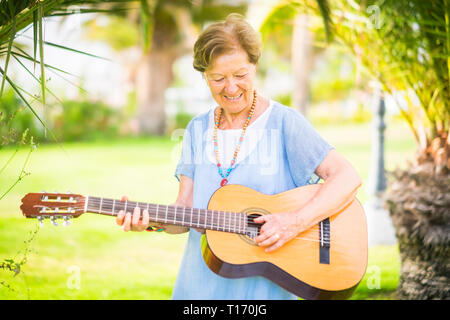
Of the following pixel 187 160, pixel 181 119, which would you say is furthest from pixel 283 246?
pixel 181 119

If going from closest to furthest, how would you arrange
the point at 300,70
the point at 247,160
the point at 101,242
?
1. the point at 247,160
2. the point at 101,242
3. the point at 300,70

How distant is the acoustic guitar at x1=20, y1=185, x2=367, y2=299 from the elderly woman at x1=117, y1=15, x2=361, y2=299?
0.06 meters

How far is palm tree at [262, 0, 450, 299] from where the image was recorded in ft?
10.6

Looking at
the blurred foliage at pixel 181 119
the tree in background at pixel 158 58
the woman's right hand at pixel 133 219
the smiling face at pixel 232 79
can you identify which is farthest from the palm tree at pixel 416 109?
the blurred foliage at pixel 181 119

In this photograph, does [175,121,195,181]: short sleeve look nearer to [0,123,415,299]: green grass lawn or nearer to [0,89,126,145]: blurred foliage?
[0,123,415,299]: green grass lawn

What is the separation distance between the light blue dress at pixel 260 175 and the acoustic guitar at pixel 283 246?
6 cm

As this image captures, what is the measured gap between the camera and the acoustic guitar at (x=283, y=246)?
2.06 metres

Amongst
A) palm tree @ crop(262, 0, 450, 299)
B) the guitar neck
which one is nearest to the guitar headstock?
the guitar neck

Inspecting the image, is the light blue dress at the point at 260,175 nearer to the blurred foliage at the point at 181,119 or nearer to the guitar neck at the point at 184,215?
the guitar neck at the point at 184,215

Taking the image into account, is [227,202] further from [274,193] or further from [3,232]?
[3,232]

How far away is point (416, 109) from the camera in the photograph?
3590mm

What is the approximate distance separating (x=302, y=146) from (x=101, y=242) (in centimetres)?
435

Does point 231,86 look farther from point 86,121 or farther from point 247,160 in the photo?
point 86,121
